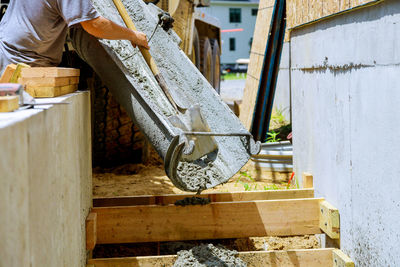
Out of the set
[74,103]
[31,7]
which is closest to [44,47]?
[31,7]

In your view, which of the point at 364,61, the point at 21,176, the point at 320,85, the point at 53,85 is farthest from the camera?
the point at 320,85

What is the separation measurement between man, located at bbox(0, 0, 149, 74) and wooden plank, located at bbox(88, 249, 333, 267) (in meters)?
1.33

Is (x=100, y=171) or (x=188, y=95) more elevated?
(x=188, y=95)

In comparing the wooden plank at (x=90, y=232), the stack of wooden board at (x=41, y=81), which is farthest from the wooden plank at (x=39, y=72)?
the wooden plank at (x=90, y=232)

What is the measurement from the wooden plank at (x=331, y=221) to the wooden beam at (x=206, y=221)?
0.40ft

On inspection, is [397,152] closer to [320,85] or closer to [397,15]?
[397,15]

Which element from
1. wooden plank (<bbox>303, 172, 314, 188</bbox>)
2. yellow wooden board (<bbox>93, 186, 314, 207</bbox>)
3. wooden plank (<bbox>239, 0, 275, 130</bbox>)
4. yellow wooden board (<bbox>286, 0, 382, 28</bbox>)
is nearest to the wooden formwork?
yellow wooden board (<bbox>93, 186, 314, 207</bbox>)

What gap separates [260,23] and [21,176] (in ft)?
17.4

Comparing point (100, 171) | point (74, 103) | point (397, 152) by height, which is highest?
point (74, 103)

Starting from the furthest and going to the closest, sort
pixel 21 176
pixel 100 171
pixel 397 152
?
pixel 100 171 < pixel 397 152 < pixel 21 176

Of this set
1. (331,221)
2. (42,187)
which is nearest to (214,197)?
(331,221)

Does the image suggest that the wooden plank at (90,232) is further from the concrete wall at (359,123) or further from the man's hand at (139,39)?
the concrete wall at (359,123)

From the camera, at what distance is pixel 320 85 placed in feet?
12.3

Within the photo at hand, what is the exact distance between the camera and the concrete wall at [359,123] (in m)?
2.59
